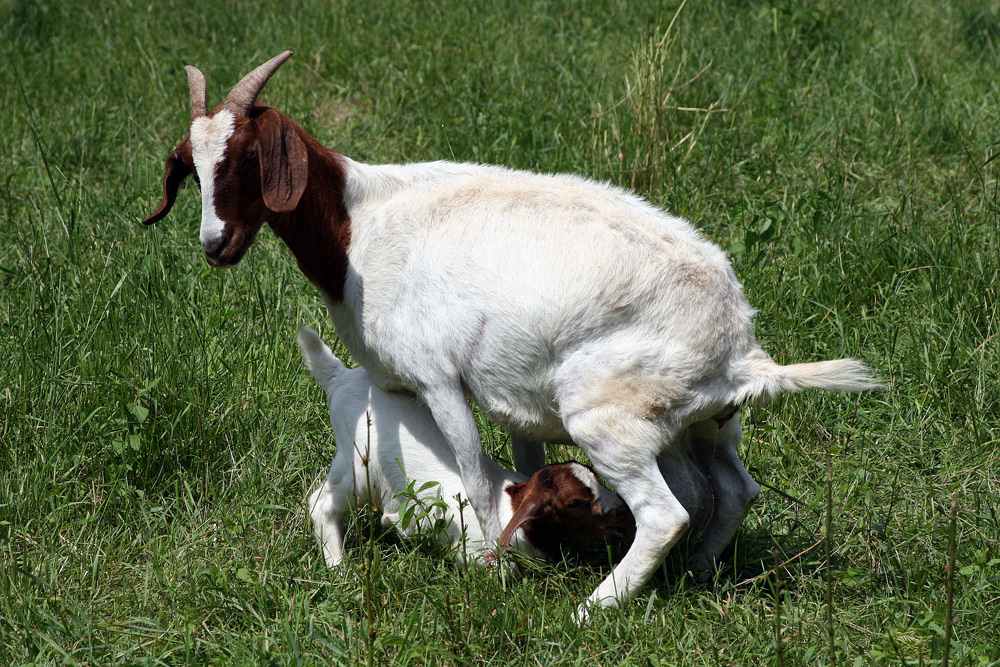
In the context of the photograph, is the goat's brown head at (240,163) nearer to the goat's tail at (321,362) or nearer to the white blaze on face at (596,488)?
the goat's tail at (321,362)

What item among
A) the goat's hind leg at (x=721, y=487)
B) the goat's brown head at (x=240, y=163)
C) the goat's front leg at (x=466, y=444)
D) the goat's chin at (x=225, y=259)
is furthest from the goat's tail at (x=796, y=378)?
the goat's chin at (x=225, y=259)

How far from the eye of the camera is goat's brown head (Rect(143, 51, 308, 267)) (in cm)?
339

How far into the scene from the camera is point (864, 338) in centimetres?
479

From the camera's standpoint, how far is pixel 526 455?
4082 mm

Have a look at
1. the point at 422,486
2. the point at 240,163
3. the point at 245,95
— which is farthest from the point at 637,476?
the point at 245,95

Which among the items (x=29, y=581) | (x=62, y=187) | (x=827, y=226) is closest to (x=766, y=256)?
(x=827, y=226)

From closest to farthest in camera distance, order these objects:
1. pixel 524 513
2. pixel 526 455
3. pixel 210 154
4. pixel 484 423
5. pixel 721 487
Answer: pixel 210 154, pixel 524 513, pixel 721 487, pixel 526 455, pixel 484 423

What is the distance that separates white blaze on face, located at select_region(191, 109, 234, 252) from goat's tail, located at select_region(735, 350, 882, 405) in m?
1.88

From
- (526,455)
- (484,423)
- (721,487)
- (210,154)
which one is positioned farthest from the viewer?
(484,423)

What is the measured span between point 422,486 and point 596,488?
0.63m

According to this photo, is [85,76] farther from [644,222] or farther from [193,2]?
[644,222]

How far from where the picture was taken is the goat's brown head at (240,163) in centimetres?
339

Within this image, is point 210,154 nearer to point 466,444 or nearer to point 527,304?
point 527,304

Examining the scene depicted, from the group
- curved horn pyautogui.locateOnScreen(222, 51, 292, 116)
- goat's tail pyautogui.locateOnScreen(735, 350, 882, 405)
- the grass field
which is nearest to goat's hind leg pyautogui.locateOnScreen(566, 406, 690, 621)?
the grass field
